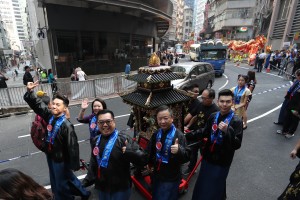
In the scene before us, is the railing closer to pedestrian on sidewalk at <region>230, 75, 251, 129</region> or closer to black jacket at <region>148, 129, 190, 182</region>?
pedestrian on sidewalk at <region>230, 75, 251, 129</region>

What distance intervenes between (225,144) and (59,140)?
244 centimetres

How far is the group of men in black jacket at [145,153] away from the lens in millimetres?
2299

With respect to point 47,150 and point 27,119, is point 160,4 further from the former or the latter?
point 47,150

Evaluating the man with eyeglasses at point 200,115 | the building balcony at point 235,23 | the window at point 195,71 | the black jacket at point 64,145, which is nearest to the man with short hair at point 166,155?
the man with eyeglasses at point 200,115

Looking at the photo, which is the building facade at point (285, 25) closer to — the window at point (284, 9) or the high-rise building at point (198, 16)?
the window at point (284, 9)

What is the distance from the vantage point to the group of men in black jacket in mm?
2299

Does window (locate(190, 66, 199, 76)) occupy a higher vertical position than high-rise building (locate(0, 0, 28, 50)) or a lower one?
lower

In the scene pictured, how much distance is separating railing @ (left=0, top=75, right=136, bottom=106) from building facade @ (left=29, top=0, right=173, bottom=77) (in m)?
4.11

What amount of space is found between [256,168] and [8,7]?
135206 mm

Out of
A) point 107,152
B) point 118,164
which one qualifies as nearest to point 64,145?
point 107,152

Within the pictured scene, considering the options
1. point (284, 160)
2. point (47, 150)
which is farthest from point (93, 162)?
point (284, 160)

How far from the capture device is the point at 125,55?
1698 centimetres

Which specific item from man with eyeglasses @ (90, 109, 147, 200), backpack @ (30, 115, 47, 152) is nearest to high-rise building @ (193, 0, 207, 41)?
backpack @ (30, 115, 47, 152)

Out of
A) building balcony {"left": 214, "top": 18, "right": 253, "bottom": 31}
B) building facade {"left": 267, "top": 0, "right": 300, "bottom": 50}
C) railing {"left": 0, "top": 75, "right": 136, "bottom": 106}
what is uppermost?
building balcony {"left": 214, "top": 18, "right": 253, "bottom": 31}
